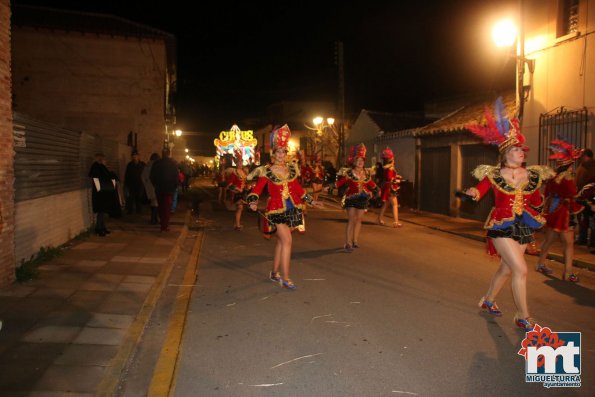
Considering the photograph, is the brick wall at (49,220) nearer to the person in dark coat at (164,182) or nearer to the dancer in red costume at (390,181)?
the person in dark coat at (164,182)

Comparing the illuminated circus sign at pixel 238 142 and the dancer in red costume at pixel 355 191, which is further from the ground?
the illuminated circus sign at pixel 238 142

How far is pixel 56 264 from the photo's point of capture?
25.8ft

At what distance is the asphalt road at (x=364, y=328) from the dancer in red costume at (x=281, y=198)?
0.53m

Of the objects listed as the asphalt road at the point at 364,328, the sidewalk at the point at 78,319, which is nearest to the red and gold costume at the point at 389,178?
the asphalt road at the point at 364,328

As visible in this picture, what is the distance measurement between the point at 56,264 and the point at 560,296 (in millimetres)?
7391

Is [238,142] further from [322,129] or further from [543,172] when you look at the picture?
[543,172]

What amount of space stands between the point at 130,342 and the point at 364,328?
2355 mm

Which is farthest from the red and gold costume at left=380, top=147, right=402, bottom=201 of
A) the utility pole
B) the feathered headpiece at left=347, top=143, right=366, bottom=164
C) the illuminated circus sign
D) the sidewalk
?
the illuminated circus sign

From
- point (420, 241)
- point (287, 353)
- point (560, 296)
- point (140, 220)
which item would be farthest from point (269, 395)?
point (140, 220)

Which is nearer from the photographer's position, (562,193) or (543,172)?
(543,172)

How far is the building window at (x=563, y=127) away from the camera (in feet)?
38.1

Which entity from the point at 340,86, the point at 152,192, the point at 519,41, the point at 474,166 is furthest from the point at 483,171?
the point at 340,86

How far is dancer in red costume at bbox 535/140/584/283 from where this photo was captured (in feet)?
24.0

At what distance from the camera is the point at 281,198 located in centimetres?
700
